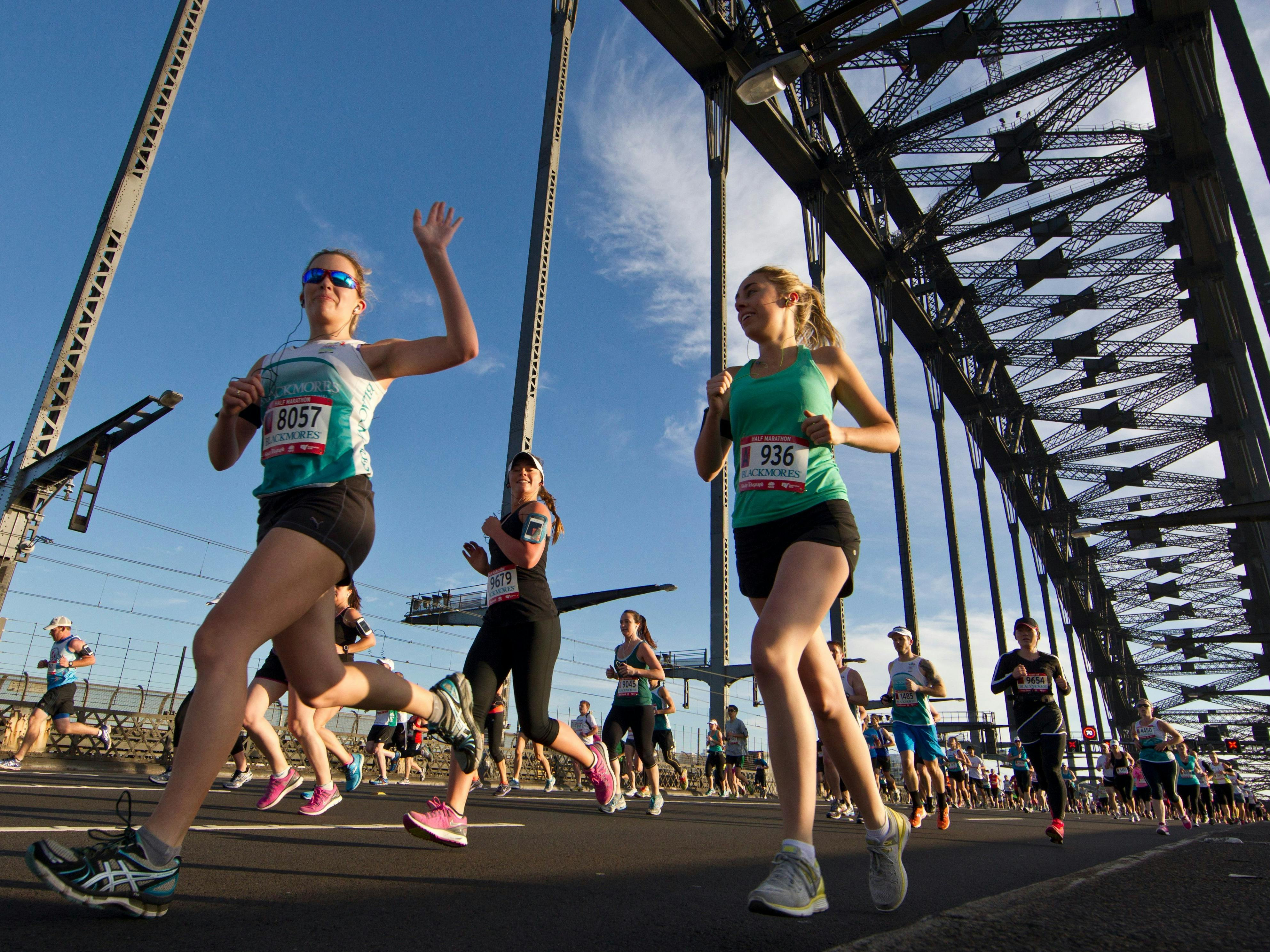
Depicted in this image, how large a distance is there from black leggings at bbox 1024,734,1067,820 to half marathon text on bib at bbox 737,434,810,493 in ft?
16.0

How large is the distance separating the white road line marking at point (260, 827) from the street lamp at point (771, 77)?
37.5 ft

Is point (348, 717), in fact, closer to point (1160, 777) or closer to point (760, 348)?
point (1160, 777)

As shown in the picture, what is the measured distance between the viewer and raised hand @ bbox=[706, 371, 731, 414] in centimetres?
→ 272

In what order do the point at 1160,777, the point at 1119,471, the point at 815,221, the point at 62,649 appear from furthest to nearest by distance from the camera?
the point at 1119,471, the point at 815,221, the point at 1160,777, the point at 62,649

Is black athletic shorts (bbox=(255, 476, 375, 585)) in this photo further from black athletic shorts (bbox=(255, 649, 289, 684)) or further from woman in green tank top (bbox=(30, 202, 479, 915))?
black athletic shorts (bbox=(255, 649, 289, 684))

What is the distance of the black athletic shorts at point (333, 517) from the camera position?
2.12m

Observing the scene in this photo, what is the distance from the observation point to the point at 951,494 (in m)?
34.8

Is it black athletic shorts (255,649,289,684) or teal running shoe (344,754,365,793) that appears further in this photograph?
teal running shoe (344,754,365,793)

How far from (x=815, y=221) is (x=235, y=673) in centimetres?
2698

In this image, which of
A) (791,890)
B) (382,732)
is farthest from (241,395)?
(382,732)

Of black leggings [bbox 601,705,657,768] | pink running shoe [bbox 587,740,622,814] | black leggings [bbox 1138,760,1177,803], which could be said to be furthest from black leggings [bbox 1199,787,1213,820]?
pink running shoe [bbox 587,740,622,814]

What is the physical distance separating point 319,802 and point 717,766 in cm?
1253

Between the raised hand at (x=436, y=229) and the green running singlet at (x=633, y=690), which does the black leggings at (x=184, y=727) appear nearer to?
the raised hand at (x=436, y=229)

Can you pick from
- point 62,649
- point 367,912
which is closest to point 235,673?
point 367,912
